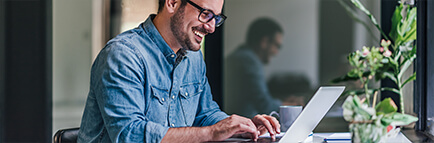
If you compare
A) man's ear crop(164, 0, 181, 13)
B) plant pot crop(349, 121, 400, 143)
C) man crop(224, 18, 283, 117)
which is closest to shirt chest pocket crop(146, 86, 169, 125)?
man's ear crop(164, 0, 181, 13)

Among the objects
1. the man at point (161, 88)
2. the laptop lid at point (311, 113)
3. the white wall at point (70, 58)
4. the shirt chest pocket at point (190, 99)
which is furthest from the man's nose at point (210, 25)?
the white wall at point (70, 58)

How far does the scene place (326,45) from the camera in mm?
3377

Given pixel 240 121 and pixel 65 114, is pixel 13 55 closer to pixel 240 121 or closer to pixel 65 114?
pixel 65 114

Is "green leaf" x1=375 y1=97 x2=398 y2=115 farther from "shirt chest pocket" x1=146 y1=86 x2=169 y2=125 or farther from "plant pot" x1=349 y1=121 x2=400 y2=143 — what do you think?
"shirt chest pocket" x1=146 y1=86 x2=169 y2=125

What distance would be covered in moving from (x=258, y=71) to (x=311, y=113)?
216cm

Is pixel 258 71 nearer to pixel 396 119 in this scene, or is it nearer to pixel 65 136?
pixel 65 136

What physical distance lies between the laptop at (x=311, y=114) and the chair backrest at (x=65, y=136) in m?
0.85

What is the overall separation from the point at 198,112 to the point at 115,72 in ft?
1.89

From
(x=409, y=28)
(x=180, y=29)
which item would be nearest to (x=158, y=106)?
(x=180, y=29)

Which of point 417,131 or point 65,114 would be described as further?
point 65,114

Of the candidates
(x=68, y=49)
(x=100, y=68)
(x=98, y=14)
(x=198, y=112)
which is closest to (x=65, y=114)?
(x=68, y=49)

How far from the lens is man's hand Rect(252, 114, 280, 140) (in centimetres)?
157

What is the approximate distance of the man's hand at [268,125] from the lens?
5.14 feet

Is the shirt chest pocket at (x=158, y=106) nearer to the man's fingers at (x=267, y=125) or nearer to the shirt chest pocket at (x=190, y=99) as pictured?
the shirt chest pocket at (x=190, y=99)
